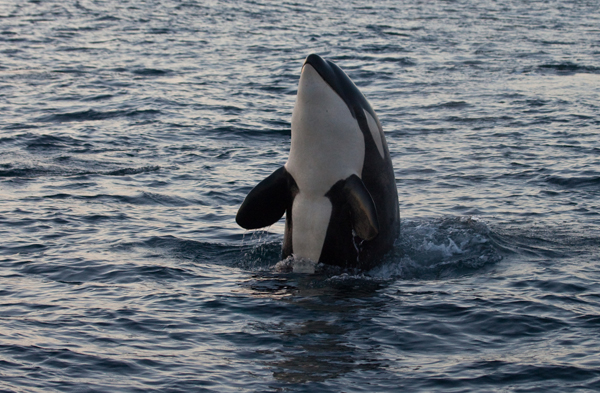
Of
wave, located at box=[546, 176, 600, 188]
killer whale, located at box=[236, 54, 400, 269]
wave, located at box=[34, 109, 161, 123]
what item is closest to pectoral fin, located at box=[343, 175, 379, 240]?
killer whale, located at box=[236, 54, 400, 269]

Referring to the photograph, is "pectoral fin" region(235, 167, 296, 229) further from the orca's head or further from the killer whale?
the orca's head

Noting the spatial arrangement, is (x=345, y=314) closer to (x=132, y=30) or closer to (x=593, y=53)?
→ (x=593, y=53)

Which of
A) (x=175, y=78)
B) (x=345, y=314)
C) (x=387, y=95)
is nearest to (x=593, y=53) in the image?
(x=387, y=95)

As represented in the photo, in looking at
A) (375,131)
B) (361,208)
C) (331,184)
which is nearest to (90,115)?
(375,131)

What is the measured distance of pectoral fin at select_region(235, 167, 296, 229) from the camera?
10734 mm

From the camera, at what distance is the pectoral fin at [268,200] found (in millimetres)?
10734

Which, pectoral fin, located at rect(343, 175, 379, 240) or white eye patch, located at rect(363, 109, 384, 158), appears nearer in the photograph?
pectoral fin, located at rect(343, 175, 379, 240)

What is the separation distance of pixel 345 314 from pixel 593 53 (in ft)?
80.1

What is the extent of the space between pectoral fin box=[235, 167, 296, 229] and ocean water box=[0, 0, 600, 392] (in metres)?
0.75

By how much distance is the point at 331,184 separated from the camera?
10.6m

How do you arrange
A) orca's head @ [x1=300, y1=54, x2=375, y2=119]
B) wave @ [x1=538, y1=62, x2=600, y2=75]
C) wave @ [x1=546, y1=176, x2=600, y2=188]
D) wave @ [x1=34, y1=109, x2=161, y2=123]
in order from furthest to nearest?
wave @ [x1=538, y1=62, x2=600, y2=75] < wave @ [x1=34, y1=109, x2=161, y2=123] < wave @ [x1=546, y1=176, x2=600, y2=188] < orca's head @ [x1=300, y1=54, x2=375, y2=119]

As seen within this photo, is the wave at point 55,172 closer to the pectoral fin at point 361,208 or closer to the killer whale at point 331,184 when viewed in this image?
the killer whale at point 331,184

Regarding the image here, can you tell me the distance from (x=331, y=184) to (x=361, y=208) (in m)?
0.58

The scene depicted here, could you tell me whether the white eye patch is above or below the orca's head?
below
